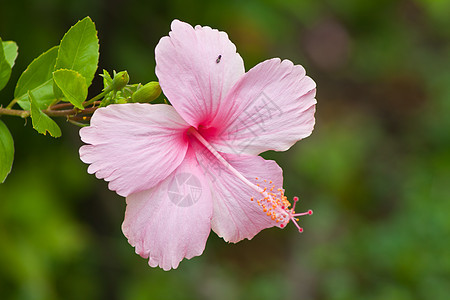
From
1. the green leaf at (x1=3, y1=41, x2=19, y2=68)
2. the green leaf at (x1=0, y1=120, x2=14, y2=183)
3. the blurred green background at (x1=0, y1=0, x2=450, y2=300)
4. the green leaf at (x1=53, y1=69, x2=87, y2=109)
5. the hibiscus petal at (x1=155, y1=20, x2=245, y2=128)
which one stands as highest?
the hibiscus petal at (x1=155, y1=20, x2=245, y2=128)

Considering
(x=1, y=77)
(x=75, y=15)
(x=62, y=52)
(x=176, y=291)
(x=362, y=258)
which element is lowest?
(x=176, y=291)

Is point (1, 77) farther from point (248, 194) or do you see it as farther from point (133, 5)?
point (133, 5)

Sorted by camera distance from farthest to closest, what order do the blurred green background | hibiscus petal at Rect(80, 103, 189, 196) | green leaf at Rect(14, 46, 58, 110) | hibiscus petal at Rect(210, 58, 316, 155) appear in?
the blurred green background
green leaf at Rect(14, 46, 58, 110)
hibiscus petal at Rect(210, 58, 316, 155)
hibiscus petal at Rect(80, 103, 189, 196)

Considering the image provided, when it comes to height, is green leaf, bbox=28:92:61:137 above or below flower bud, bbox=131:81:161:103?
below

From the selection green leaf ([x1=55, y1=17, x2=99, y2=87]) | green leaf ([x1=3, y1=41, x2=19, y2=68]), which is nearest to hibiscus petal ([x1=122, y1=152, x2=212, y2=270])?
green leaf ([x1=55, y1=17, x2=99, y2=87])

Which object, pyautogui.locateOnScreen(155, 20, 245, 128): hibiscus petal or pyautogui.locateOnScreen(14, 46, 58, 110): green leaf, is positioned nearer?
pyautogui.locateOnScreen(155, 20, 245, 128): hibiscus petal

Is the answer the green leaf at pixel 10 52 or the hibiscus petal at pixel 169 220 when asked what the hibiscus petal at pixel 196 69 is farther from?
the green leaf at pixel 10 52

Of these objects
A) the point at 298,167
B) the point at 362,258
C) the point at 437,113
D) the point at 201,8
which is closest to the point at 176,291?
the point at 362,258

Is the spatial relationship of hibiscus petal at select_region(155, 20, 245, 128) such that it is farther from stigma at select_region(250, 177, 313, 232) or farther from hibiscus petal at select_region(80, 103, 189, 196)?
stigma at select_region(250, 177, 313, 232)
